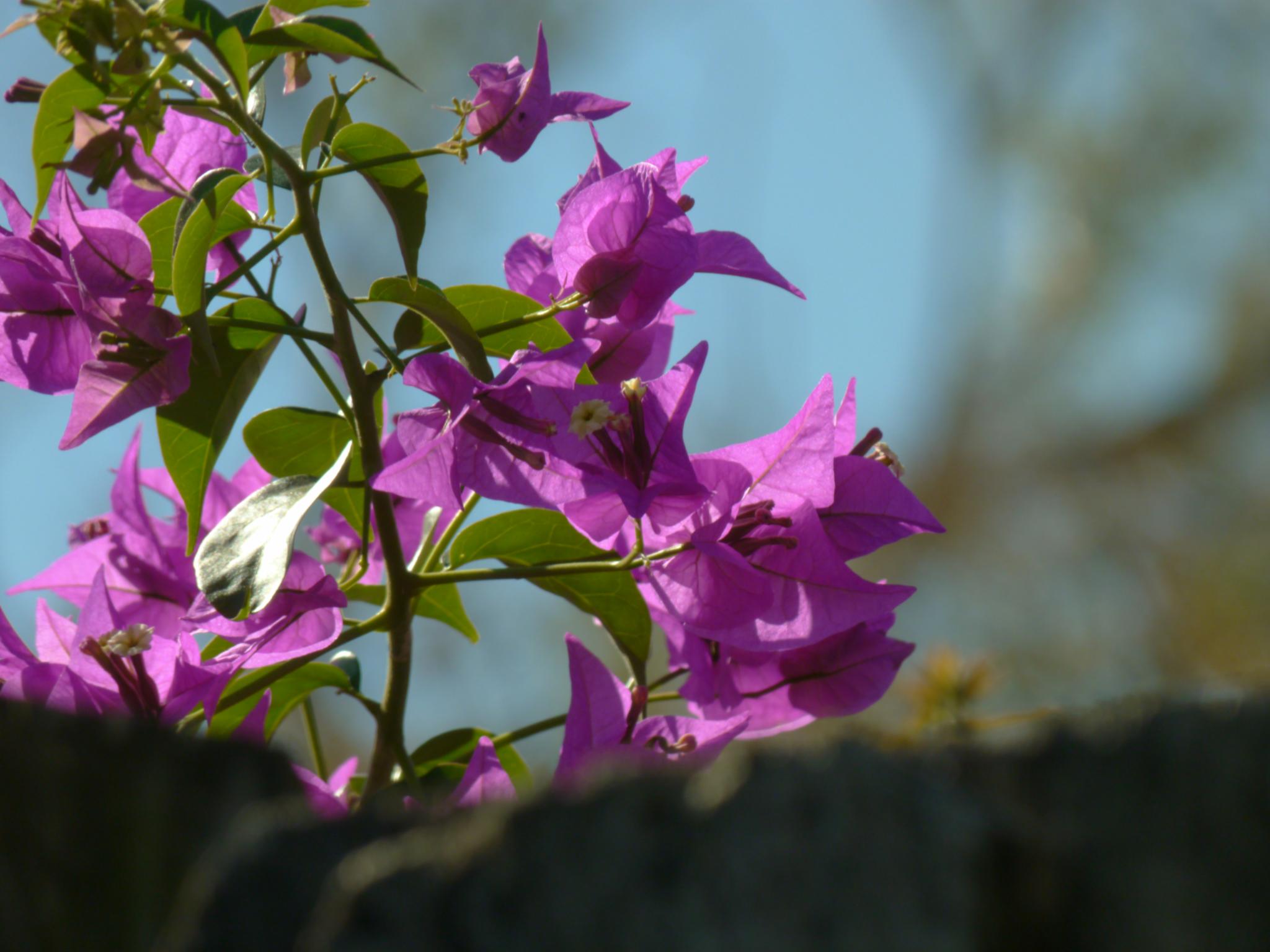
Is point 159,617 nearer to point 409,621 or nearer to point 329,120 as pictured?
point 409,621

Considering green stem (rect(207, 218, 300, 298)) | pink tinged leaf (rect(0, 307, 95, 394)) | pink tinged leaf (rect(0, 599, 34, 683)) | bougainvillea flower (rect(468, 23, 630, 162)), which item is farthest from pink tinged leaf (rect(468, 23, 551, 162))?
pink tinged leaf (rect(0, 599, 34, 683))

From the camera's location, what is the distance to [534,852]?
216mm

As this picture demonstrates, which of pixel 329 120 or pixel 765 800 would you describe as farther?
pixel 329 120

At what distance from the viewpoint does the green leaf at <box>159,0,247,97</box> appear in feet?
1.56

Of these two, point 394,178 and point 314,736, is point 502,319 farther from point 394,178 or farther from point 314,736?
point 314,736

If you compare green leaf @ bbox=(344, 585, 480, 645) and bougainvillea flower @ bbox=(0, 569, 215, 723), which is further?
green leaf @ bbox=(344, 585, 480, 645)

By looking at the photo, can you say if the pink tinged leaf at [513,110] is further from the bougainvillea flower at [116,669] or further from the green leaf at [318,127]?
the bougainvillea flower at [116,669]

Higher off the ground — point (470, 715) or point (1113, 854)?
point (470, 715)

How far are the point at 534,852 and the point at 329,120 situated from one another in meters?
0.42

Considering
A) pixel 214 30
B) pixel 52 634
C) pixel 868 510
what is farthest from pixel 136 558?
pixel 868 510

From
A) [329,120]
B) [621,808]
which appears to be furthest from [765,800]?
[329,120]

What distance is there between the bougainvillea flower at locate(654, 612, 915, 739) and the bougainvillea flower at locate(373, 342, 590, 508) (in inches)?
4.8

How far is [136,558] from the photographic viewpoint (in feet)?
2.00

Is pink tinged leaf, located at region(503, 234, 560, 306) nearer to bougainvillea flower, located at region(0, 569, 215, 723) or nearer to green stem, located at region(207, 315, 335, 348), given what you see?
green stem, located at region(207, 315, 335, 348)
